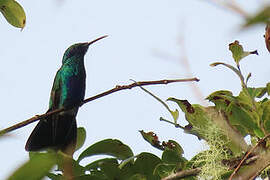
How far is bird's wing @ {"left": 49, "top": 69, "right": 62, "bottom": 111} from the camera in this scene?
14.3 ft

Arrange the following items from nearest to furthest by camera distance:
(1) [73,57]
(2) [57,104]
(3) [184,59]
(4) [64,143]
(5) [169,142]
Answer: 1. (3) [184,59]
2. (5) [169,142]
3. (4) [64,143]
4. (2) [57,104]
5. (1) [73,57]

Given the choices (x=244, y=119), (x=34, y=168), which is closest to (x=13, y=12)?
(x=244, y=119)

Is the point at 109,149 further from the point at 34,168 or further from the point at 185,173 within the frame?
the point at 34,168

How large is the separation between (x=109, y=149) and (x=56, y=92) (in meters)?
2.54

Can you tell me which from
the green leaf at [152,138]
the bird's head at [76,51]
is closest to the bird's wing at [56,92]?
the bird's head at [76,51]

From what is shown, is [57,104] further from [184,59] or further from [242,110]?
[184,59]

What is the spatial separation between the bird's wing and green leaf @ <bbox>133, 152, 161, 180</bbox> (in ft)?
7.85

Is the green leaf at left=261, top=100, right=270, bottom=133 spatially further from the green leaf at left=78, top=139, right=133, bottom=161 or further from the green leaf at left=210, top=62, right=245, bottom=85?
the green leaf at left=78, top=139, right=133, bottom=161

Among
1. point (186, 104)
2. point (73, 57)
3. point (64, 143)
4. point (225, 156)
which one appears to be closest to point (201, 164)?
point (225, 156)

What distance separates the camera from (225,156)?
6.76ft

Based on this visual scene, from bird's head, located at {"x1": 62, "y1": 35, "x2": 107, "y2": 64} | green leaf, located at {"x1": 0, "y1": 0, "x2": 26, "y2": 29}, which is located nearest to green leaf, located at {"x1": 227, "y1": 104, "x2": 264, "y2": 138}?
green leaf, located at {"x1": 0, "y1": 0, "x2": 26, "y2": 29}

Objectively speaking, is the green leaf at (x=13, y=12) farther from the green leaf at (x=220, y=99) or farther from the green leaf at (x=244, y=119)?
the green leaf at (x=244, y=119)

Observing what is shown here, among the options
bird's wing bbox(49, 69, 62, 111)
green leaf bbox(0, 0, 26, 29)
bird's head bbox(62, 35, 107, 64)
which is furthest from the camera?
bird's head bbox(62, 35, 107, 64)

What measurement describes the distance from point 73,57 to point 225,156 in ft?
10.7
